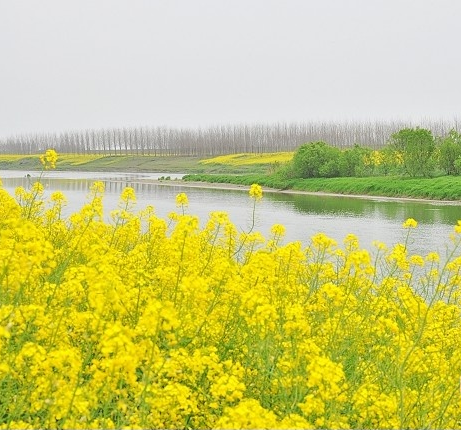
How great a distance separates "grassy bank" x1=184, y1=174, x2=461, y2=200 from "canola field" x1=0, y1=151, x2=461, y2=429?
2550 cm

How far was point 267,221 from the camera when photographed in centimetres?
1934

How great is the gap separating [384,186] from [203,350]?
30955 millimetres

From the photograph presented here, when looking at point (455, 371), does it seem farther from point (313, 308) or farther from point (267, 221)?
point (267, 221)

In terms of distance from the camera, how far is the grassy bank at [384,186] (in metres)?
29.7

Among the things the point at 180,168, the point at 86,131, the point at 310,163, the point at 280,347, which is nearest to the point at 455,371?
the point at 280,347

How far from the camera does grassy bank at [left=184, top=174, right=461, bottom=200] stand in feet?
97.5

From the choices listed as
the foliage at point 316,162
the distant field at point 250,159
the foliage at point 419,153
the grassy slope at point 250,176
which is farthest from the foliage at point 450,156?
the distant field at point 250,159

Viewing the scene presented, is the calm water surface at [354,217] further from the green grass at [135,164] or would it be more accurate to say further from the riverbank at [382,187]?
the green grass at [135,164]

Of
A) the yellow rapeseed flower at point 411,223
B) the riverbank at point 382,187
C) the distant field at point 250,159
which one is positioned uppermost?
the distant field at point 250,159

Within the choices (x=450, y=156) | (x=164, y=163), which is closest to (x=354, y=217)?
(x=450, y=156)

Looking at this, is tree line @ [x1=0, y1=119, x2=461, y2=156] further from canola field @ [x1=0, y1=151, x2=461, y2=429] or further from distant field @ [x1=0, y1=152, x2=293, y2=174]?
canola field @ [x1=0, y1=151, x2=461, y2=429]

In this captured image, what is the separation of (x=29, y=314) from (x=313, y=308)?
2076 mm

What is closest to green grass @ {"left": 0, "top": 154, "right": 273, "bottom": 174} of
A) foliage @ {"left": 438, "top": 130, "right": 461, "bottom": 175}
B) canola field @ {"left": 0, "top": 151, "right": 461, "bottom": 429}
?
foliage @ {"left": 438, "top": 130, "right": 461, "bottom": 175}

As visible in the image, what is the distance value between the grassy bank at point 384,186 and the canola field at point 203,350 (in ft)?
83.7
